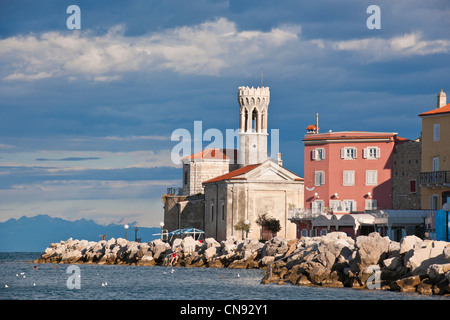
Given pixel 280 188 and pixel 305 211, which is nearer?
pixel 305 211

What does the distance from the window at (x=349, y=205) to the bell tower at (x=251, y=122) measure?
20.8m

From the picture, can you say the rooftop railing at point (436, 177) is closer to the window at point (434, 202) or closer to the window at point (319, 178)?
the window at point (434, 202)

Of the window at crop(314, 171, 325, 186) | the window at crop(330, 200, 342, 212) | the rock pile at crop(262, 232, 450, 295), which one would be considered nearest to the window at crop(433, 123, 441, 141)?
the window at crop(330, 200, 342, 212)

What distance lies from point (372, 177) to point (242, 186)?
35.4 ft

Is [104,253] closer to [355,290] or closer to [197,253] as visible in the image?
[197,253]

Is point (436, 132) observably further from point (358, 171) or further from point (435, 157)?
point (358, 171)

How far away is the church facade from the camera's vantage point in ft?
218

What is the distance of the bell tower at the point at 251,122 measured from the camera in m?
80.8

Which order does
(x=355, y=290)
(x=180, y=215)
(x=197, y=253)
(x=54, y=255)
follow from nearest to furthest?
(x=355, y=290), (x=197, y=253), (x=54, y=255), (x=180, y=215)

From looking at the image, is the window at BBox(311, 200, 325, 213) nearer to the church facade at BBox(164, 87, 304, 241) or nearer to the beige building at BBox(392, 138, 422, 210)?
the church facade at BBox(164, 87, 304, 241)

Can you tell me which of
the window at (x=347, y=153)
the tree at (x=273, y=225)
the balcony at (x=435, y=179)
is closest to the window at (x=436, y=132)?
the balcony at (x=435, y=179)

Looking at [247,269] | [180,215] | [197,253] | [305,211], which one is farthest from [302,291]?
[180,215]

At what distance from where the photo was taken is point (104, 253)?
61844mm

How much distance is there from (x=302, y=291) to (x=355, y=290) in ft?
6.91
